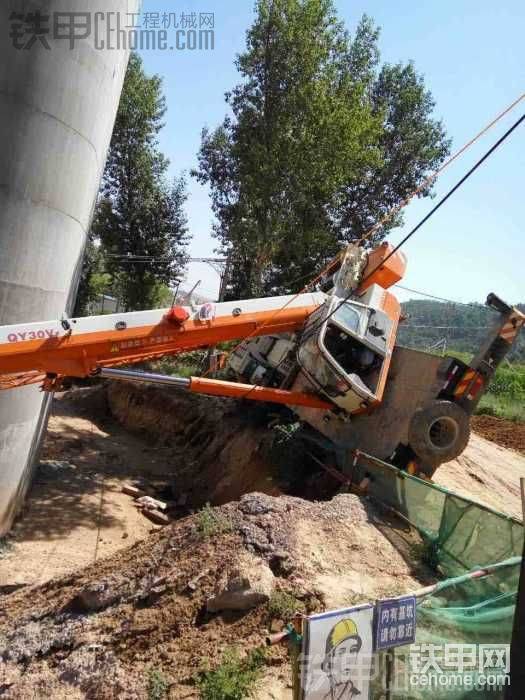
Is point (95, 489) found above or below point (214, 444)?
below

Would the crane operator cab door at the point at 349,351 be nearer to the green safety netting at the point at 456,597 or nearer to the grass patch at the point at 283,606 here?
the green safety netting at the point at 456,597

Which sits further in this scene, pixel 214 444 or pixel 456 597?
pixel 214 444

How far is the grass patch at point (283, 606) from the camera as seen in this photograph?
4.69m

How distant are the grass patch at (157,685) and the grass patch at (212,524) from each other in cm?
162

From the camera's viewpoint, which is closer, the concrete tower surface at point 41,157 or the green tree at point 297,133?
the concrete tower surface at point 41,157

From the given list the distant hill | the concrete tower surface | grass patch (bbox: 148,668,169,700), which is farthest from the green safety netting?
the concrete tower surface

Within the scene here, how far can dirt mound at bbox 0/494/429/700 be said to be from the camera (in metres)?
4.50

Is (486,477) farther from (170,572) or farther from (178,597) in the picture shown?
(178,597)

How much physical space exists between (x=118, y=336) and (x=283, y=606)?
379 centimetres

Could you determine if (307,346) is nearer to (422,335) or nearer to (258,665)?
(258,665)

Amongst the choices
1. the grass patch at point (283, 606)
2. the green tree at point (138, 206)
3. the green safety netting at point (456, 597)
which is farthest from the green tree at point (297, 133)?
the grass patch at point (283, 606)

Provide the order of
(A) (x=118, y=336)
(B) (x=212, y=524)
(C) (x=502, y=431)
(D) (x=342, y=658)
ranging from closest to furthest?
(D) (x=342, y=658)
(B) (x=212, y=524)
(A) (x=118, y=336)
(C) (x=502, y=431)

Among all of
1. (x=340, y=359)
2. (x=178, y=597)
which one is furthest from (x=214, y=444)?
(x=178, y=597)

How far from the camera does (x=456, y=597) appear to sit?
4.81 m
